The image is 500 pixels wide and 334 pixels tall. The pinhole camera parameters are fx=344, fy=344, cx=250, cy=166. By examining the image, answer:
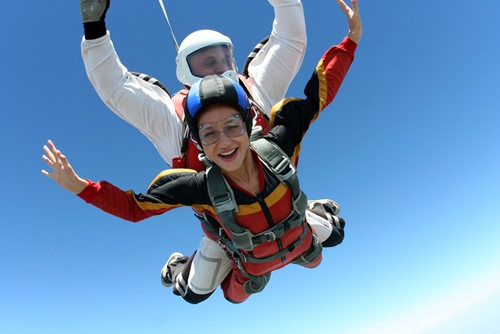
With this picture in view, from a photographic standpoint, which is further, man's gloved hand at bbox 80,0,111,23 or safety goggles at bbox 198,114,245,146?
man's gloved hand at bbox 80,0,111,23

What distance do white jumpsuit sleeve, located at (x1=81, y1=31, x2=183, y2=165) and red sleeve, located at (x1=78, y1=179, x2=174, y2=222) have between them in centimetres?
60

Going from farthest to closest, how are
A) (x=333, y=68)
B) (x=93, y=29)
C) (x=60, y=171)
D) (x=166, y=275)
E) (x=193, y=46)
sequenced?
(x=166, y=275) < (x=193, y=46) < (x=333, y=68) < (x=93, y=29) < (x=60, y=171)

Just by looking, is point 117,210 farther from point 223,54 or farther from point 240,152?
point 223,54

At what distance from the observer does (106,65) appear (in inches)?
96.0

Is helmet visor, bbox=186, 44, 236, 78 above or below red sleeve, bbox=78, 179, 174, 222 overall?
above

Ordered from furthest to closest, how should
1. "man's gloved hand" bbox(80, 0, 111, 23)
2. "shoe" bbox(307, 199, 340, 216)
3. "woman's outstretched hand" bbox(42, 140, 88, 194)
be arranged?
"shoe" bbox(307, 199, 340, 216) → "man's gloved hand" bbox(80, 0, 111, 23) → "woman's outstretched hand" bbox(42, 140, 88, 194)

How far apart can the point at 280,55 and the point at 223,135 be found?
3.95ft

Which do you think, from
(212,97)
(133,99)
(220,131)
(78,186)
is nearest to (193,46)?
(133,99)

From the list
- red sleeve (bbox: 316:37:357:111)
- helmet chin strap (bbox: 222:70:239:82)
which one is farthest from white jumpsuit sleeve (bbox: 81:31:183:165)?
red sleeve (bbox: 316:37:357:111)

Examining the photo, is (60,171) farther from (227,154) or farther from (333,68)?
(333,68)

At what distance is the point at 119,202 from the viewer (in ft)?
6.86

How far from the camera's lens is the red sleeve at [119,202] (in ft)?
6.69

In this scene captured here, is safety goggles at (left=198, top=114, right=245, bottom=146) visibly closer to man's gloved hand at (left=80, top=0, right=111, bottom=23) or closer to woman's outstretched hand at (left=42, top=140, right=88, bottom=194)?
woman's outstretched hand at (left=42, top=140, right=88, bottom=194)

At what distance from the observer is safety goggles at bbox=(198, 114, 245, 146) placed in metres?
2.06
